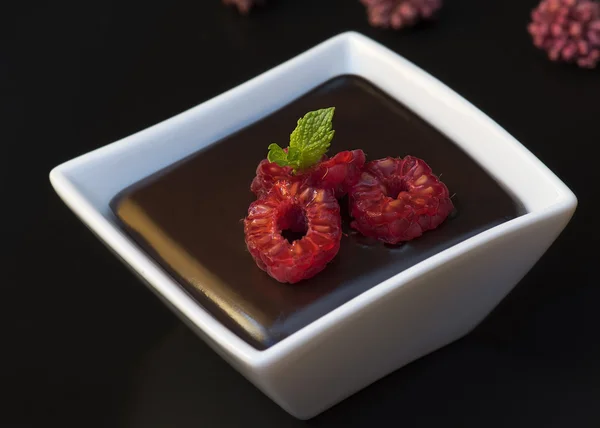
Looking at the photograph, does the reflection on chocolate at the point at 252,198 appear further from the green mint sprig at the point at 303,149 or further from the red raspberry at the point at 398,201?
the green mint sprig at the point at 303,149

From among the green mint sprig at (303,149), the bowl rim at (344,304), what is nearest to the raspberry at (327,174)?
the green mint sprig at (303,149)

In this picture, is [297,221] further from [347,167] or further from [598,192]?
[598,192]

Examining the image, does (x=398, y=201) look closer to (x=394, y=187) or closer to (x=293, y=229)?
(x=394, y=187)

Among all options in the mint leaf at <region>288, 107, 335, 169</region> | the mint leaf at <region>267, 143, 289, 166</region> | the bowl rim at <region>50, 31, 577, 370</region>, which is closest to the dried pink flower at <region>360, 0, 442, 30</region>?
the bowl rim at <region>50, 31, 577, 370</region>

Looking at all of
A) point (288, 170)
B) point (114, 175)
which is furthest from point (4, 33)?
point (288, 170)

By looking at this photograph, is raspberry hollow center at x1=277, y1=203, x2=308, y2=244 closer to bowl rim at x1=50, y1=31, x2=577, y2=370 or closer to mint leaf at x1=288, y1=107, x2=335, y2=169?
mint leaf at x1=288, y1=107, x2=335, y2=169

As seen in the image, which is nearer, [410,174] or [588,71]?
[410,174]

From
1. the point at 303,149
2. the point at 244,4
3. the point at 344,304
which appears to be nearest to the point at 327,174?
the point at 303,149
